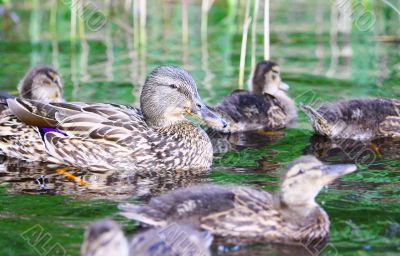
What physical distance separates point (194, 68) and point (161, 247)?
8.21 m

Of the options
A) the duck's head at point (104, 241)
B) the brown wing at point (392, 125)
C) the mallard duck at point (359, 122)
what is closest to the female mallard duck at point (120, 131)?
the mallard duck at point (359, 122)

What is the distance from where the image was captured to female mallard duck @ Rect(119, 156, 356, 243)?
→ 6398mm

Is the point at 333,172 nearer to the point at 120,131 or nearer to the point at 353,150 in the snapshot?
the point at 120,131

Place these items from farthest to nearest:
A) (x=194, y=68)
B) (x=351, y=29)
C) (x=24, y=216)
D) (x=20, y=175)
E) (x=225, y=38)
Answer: (x=351, y=29) → (x=225, y=38) → (x=194, y=68) → (x=20, y=175) → (x=24, y=216)

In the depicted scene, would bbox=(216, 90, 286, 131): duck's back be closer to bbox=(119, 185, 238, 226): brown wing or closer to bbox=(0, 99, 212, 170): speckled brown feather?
bbox=(0, 99, 212, 170): speckled brown feather

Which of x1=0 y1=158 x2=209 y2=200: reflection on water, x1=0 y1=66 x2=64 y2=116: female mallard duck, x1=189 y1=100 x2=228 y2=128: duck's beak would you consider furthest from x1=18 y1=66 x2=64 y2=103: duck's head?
x1=189 y1=100 x2=228 y2=128: duck's beak

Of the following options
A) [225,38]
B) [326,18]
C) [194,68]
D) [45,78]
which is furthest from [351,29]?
[45,78]

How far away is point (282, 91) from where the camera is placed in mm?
11461

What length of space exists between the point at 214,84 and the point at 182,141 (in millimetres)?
3842

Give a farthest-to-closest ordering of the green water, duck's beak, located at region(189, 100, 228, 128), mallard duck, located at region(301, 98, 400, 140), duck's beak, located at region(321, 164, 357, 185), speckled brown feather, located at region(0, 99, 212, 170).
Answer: mallard duck, located at region(301, 98, 400, 140) → duck's beak, located at region(189, 100, 228, 128) → speckled brown feather, located at region(0, 99, 212, 170) → the green water → duck's beak, located at region(321, 164, 357, 185)

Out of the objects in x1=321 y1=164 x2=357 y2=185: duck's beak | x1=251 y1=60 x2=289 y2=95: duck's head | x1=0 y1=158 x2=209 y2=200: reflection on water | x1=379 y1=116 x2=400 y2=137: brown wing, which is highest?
x1=251 y1=60 x2=289 y2=95: duck's head

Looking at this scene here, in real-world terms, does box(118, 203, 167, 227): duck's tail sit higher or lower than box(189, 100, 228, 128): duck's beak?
lower

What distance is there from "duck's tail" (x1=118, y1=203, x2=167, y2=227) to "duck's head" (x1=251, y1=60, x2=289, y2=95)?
4.97 meters

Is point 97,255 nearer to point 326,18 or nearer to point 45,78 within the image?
point 45,78
